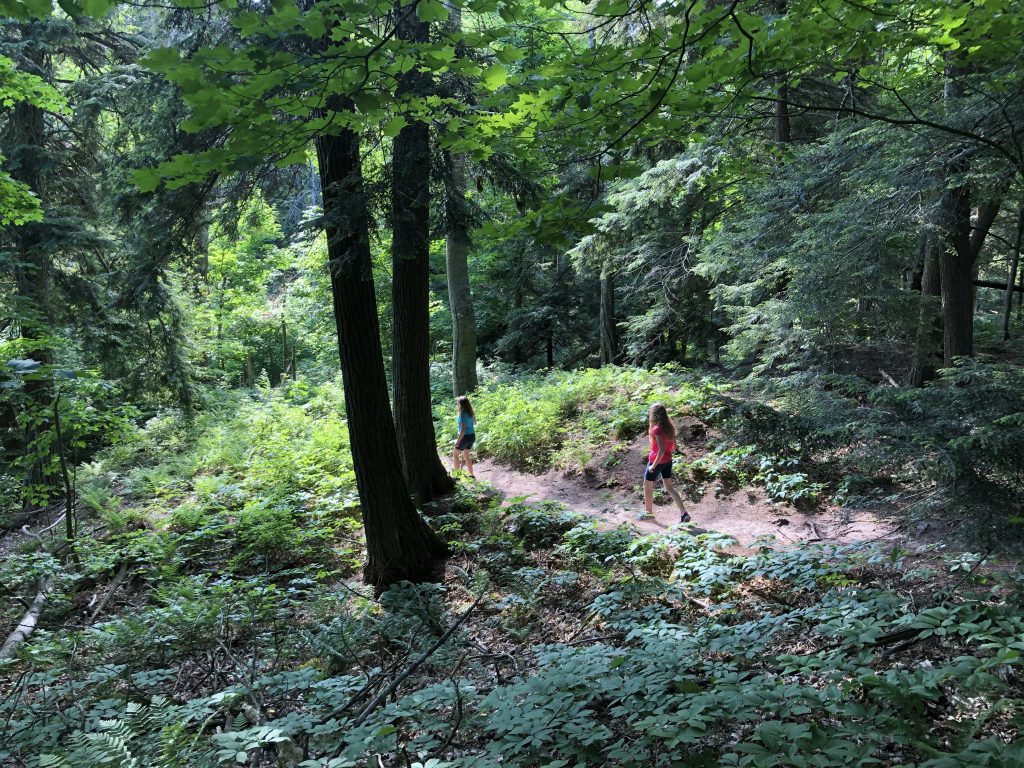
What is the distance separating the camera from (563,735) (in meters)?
2.56

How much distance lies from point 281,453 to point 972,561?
1053 centimetres

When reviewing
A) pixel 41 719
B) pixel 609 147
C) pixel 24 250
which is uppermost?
pixel 24 250

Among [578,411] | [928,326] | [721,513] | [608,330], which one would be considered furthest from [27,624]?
[608,330]

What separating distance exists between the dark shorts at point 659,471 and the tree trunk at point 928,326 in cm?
379

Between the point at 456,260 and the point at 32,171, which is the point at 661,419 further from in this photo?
the point at 32,171

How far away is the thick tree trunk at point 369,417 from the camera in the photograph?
611 centimetres

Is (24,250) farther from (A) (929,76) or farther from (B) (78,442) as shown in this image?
(A) (929,76)

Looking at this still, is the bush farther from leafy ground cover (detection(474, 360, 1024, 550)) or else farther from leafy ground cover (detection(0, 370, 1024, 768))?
leafy ground cover (detection(474, 360, 1024, 550))

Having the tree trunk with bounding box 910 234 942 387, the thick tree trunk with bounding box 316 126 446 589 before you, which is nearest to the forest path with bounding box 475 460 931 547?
the thick tree trunk with bounding box 316 126 446 589

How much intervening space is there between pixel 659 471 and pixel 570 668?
15.9 feet

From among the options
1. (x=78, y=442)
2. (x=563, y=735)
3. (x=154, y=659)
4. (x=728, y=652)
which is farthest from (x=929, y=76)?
(x=78, y=442)

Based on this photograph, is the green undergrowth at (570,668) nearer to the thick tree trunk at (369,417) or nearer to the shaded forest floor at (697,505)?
the thick tree trunk at (369,417)

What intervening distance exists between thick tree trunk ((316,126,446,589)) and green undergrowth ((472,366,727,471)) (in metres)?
4.28

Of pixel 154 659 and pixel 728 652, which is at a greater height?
pixel 728 652
